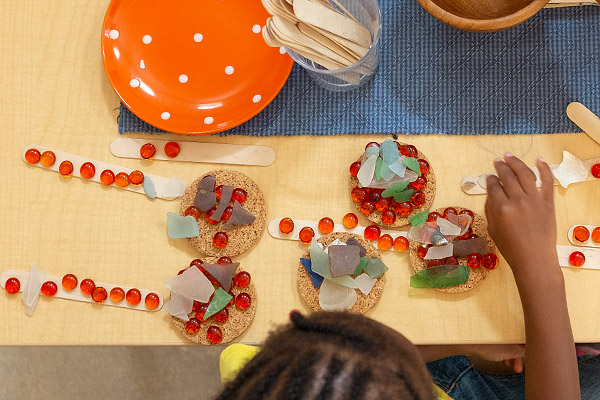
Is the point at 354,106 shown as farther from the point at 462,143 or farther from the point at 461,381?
the point at 461,381

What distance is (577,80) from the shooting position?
0.76 meters

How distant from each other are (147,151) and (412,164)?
1.21 feet

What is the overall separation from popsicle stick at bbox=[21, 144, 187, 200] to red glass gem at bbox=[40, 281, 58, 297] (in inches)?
6.1

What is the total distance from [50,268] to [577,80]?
78 cm

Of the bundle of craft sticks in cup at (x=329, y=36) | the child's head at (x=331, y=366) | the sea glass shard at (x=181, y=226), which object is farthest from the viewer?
the sea glass shard at (x=181, y=226)

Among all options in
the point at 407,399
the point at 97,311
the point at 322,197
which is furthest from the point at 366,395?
the point at 97,311

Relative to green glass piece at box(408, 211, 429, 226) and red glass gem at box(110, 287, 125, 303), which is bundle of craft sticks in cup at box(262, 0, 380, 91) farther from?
red glass gem at box(110, 287, 125, 303)

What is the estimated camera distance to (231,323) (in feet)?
2.43

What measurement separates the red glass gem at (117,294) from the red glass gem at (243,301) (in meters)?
0.16

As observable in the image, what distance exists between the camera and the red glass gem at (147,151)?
782mm

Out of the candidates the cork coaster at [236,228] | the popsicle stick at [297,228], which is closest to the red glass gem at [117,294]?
the cork coaster at [236,228]

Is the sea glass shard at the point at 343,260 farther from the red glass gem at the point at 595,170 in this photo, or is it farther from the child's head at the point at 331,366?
the red glass gem at the point at 595,170

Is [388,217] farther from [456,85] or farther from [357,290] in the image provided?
[456,85]

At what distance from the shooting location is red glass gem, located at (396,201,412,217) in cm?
73
